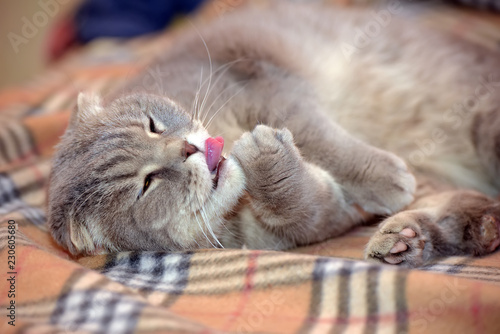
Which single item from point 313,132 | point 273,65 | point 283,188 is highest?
point 273,65

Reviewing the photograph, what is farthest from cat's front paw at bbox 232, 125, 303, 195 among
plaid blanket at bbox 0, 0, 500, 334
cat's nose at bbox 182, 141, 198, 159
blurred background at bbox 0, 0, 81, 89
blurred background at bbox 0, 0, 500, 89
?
blurred background at bbox 0, 0, 81, 89

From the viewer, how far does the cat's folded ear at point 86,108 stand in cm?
164

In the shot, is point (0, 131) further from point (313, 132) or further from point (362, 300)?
point (362, 300)

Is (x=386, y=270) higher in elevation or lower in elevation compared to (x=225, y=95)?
lower

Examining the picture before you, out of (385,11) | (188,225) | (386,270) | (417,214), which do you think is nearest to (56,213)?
(188,225)

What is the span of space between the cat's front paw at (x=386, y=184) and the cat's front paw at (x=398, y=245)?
14cm

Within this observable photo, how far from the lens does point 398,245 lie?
131cm

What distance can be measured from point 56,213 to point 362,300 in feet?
3.25

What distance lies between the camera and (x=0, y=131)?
2199 mm

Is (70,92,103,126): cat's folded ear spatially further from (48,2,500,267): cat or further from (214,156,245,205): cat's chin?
(214,156,245,205): cat's chin

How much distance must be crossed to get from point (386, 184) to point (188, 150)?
2.22ft

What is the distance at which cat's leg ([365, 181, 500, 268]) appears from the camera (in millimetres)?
1314

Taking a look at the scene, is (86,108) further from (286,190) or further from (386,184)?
(386,184)

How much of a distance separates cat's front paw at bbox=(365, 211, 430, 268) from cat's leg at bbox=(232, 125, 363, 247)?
21cm
